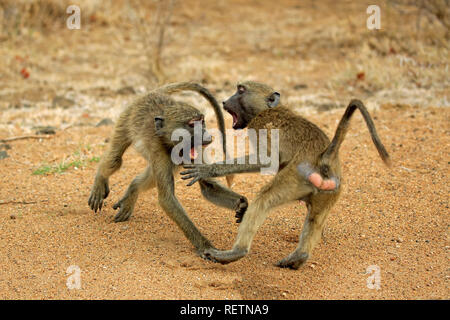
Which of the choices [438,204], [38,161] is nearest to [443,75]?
[438,204]

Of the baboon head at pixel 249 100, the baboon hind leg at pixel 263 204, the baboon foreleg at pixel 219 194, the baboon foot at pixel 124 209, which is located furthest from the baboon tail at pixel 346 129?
the baboon foot at pixel 124 209

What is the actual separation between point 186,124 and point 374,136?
163cm

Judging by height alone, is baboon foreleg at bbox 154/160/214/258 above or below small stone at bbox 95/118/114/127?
below

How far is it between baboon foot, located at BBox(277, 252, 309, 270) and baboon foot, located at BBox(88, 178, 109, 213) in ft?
6.01

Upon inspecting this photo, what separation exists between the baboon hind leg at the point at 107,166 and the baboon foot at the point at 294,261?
184cm

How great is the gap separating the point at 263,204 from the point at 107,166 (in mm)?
1859

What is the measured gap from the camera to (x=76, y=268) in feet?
13.0

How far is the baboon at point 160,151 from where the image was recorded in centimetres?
435

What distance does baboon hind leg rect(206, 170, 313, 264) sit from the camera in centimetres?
371

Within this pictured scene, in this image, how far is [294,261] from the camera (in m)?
3.96

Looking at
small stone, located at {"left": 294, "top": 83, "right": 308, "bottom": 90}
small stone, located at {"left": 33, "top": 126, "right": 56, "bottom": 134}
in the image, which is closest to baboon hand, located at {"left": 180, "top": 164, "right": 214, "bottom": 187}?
small stone, located at {"left": 33, "top": 126, "right": 56, "bottom": 134}

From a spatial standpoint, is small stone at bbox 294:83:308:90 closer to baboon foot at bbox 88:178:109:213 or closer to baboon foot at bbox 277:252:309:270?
baboon foot at bbox 88:178:109:213

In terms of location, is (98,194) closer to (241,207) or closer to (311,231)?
(241,207)
